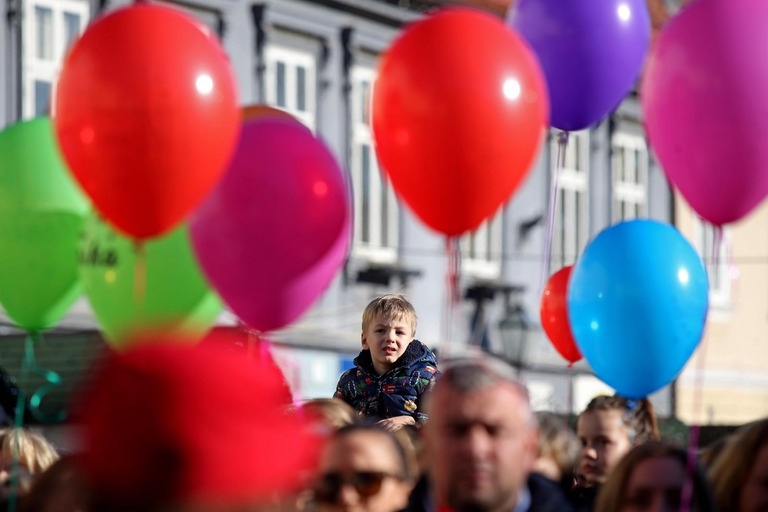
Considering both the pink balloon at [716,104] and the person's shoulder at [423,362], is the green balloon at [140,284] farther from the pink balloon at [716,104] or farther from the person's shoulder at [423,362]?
the pink balloon at [716,104]

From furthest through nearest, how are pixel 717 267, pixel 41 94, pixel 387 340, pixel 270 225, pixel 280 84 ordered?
1. pixel 717 267
2. pixel 280 84
3. pixel 41 94
4. pixel 387 340
5. pixel 270 225

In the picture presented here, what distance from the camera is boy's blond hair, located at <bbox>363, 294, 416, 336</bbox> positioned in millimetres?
5578

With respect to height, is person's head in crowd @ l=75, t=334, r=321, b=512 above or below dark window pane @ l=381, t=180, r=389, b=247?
below

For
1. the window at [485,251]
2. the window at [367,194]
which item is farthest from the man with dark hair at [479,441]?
the window at [485,251]

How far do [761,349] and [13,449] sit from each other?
1848 cm

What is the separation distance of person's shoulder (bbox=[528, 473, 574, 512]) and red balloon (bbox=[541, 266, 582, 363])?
3212 millimetres

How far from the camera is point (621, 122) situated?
2062cm

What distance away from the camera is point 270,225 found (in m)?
4.52

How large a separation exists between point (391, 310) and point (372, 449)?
2.08 meters

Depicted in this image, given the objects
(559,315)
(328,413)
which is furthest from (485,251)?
(328,413)

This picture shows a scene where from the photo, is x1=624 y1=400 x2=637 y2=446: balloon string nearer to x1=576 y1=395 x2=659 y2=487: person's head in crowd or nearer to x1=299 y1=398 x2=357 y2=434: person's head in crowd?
x1=576 y1=395 x2=659 y2=487: person's head in crowd

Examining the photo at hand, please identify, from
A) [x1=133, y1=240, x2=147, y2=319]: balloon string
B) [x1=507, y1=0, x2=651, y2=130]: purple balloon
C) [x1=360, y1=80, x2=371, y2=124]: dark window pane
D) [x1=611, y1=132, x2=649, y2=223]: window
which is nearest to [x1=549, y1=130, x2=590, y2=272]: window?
[x1=611, y1=132, x2=649, y2=223]: window

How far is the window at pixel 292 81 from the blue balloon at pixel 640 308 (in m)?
10.6

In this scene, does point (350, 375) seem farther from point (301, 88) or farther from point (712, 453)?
point (301, 88)
